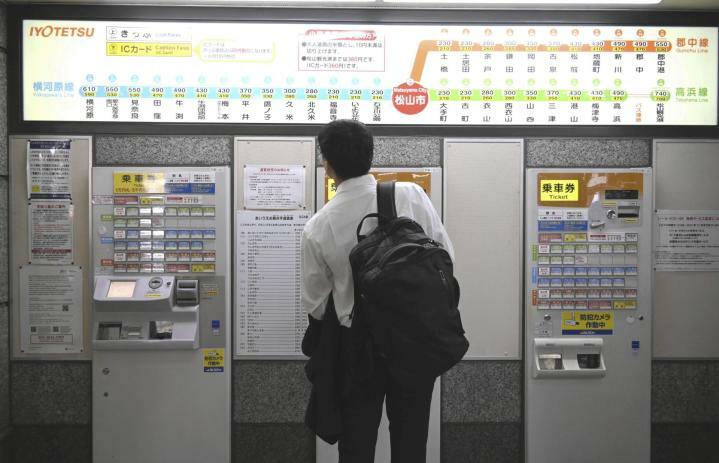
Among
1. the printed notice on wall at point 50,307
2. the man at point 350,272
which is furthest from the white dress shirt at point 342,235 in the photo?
the printed notice on wall at point 50,307

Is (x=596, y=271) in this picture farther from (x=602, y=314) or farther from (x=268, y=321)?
(x=268, y=321)

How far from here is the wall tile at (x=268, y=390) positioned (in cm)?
288

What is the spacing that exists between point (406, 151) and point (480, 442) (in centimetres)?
175

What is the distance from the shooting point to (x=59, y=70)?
285 centimetres

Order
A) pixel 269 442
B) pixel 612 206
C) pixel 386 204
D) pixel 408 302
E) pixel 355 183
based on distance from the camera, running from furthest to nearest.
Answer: pixel 269 442, pixel 612 206, pixel 355 183, pixel 386 204, pixel 408 302

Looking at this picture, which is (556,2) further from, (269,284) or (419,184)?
(269,284)

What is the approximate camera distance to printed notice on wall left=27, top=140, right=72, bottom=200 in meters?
2.82

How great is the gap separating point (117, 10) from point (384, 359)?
2538mm

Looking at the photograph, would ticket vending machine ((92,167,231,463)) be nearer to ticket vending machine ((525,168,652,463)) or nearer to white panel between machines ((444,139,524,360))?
white panel between machines ((444,139,524,360))

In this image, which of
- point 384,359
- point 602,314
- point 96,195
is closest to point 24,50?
point 96,195

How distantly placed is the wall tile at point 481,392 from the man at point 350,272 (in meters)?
1.13

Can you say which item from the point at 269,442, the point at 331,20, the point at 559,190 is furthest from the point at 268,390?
the point at 331,20

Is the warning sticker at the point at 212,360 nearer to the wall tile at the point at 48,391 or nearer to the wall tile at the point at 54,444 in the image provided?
the wall tile at the point at 48,391

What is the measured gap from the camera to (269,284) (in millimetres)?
2840
